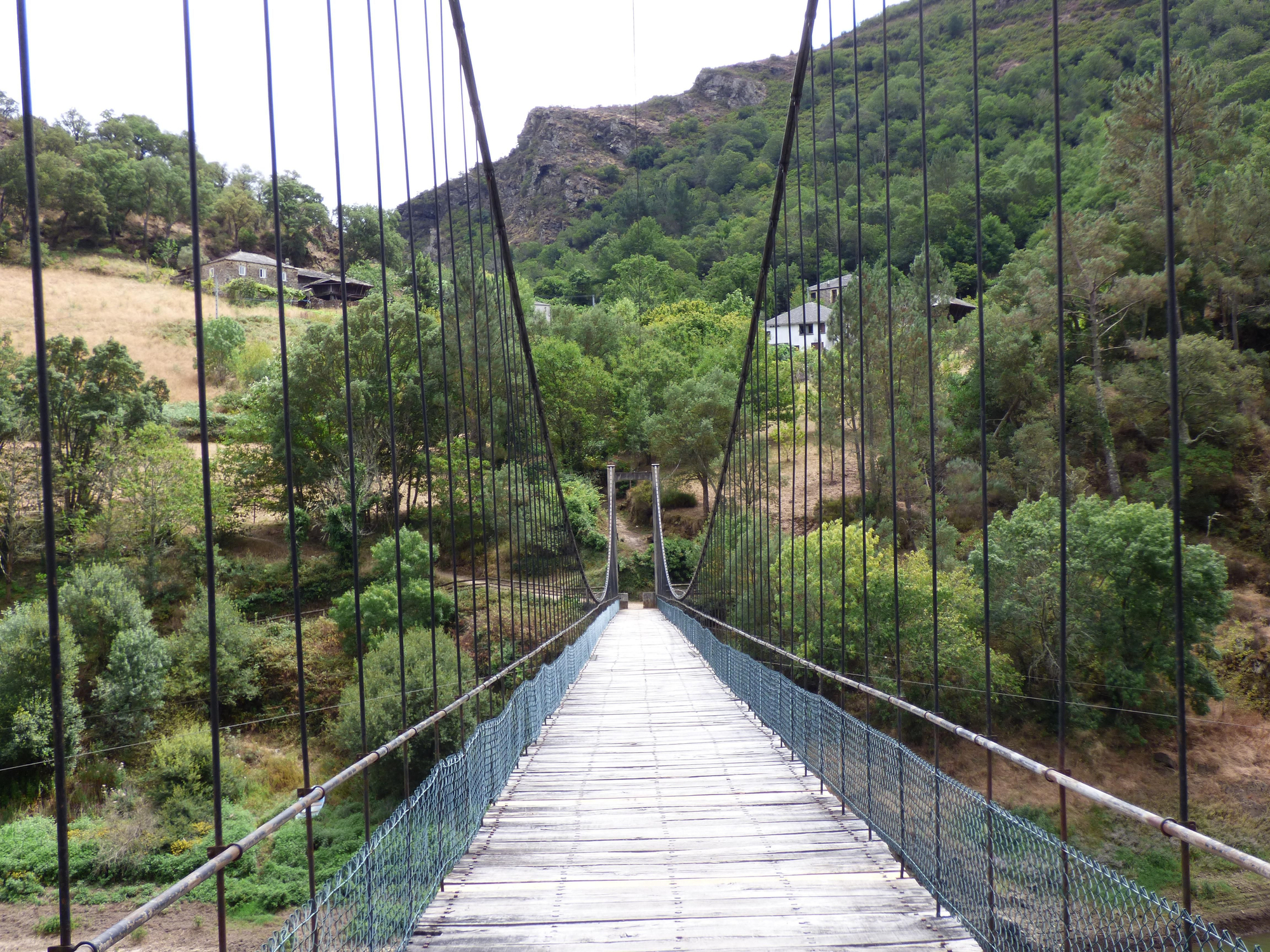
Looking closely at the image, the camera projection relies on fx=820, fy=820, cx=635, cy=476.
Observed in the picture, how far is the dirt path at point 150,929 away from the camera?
14039mm

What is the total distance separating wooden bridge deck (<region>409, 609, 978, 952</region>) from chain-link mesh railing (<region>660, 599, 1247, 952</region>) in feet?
0.43

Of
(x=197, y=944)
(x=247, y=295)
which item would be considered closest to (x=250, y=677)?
(x=197, y=944)

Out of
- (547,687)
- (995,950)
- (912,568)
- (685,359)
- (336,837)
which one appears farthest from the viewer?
(685,359)

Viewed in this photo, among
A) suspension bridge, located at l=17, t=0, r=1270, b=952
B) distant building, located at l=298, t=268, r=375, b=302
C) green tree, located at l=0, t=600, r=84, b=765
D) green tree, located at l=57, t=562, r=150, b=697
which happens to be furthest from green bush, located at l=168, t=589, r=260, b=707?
distant building, located at l=298, t=268, r=375, b=302

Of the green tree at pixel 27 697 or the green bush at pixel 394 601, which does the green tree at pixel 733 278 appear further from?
the green tree at pixel 27 697

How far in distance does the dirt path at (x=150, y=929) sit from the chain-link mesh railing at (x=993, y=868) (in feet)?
44.2

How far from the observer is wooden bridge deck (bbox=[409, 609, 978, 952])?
3.00 metres

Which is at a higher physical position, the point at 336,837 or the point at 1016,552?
the point at 1016,552

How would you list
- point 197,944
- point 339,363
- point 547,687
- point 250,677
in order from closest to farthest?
point 547,687, point 197,944, point 250,677, point 339,363

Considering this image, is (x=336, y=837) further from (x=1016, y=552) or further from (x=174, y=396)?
(x=174, y=396)

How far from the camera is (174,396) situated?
1537 inches

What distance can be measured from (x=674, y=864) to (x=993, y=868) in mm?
1511

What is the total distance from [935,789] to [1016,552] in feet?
60.6

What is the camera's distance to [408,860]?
3.03 metres
